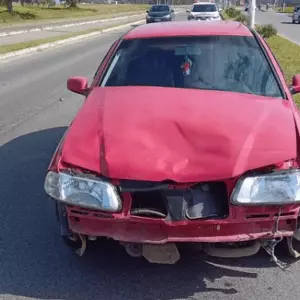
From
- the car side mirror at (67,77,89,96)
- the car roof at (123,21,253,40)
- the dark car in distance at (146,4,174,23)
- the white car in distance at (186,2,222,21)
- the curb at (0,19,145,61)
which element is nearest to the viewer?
the car roof at (123,21,253,40)

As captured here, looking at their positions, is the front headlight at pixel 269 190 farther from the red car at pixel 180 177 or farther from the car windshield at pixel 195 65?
the car windshield at pixel 195 65

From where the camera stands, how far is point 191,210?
3562 millimetres

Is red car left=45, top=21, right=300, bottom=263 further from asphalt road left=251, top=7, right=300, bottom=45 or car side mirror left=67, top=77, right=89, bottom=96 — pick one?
asphalt road left=251, top=7, right=300, bottom=45

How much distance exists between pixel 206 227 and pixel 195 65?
2.06 m

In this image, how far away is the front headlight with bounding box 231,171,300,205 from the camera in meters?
3.50

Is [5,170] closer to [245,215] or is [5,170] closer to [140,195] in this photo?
[140,195]

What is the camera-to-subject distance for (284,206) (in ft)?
11.6

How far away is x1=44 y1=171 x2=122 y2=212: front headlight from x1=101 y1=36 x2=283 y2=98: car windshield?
5.38ft

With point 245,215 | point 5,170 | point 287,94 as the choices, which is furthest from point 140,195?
point 5,170

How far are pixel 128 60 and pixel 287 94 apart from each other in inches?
58.6

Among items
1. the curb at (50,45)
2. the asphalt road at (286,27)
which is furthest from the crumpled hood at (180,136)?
the asphalt road at (286,27)

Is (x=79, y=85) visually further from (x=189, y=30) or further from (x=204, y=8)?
(x=204, y=8)

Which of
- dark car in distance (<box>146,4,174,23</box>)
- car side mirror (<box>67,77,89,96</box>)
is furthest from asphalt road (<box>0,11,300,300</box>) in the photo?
dark car in distance (<box>146,4,174,23</box>)

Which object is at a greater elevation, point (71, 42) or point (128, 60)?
point (128, 60)
